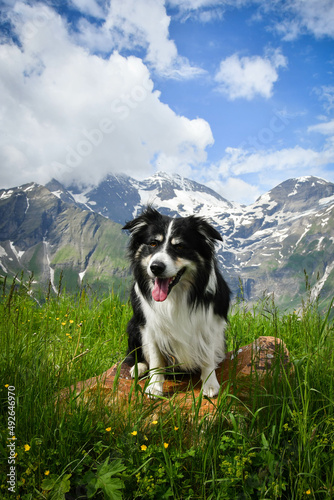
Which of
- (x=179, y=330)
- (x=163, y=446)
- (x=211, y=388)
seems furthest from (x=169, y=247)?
(x=163, y=446)

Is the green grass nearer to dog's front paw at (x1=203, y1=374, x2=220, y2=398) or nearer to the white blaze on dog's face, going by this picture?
dog's front paw at (x1=203, y1=374, x2=220, y2=398)

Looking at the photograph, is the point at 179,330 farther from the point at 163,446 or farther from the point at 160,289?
the point at 163,446

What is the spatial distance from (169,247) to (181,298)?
606mm

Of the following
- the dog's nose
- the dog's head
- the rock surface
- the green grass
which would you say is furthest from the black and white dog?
the green grass

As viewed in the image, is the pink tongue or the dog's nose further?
the pink tongue

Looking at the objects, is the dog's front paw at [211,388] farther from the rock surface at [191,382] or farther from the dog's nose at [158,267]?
the dog's nose at [158,267]

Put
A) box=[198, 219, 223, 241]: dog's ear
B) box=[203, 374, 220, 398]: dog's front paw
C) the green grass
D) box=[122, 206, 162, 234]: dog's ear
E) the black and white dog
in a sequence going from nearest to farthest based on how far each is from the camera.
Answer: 1. the green grass
2. box=[203, 374, 220, 398]: dog's front paw
3. the black and white dog
4. box=[198, 219, 223, 241]: dog's ear
5. box=[122, 206, 162, 234]: dog's ear

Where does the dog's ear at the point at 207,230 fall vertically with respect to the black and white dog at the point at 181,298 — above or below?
above

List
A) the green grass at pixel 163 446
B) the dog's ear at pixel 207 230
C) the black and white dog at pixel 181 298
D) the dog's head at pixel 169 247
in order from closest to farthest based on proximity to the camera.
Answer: the green grass at pixel 163 446 < the dog's head at pixel 169 247 < the black and white dog at pixel 181 298 < the dog's ear at pixel 207 230

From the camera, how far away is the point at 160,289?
3.61 meters

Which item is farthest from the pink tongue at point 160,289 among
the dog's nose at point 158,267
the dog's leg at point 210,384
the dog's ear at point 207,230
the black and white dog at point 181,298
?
the dog's leg at point 210,384

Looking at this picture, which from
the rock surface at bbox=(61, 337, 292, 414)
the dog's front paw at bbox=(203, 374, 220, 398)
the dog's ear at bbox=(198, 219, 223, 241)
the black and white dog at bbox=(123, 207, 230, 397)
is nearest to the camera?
the rock surface at bbox=(61, 337, 292, 414)

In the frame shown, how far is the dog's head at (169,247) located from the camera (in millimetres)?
3561

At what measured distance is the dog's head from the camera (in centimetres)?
356
